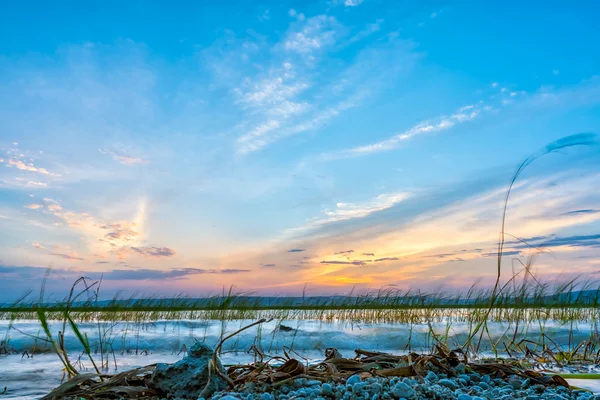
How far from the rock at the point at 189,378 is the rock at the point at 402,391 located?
2.70ft

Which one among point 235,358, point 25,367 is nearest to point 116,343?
point 25,367

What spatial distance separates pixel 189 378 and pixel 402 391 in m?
1.04

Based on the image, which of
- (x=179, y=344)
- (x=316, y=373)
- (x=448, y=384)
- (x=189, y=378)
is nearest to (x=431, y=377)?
(x=448, y=384)

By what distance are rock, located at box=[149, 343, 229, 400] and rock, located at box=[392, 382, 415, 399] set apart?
2.70 feet

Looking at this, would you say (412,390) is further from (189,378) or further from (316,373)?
(189,378)

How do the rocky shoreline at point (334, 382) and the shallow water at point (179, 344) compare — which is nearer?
the rocky shoreline at point (334, 382)

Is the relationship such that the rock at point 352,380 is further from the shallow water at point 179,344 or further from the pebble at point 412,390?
the shallow water at point 179,344

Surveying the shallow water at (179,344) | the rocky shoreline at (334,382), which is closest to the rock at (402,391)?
the rocky shoreline at (334,382)

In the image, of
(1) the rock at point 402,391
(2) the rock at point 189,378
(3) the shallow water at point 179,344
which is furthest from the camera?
(3) the shallow water at point 179,344

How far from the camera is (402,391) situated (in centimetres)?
197

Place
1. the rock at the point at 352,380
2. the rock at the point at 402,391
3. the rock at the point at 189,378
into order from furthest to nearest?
the rock at the point at 189,378 → the rock at the point at 352,380 → the rock at the point at 402,391

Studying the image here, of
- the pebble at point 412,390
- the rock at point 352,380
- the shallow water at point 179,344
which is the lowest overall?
the shallow water at point 179,344

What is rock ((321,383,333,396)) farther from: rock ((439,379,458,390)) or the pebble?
rock ((439,379,458,390))

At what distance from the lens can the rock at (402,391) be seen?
197 centimetres
